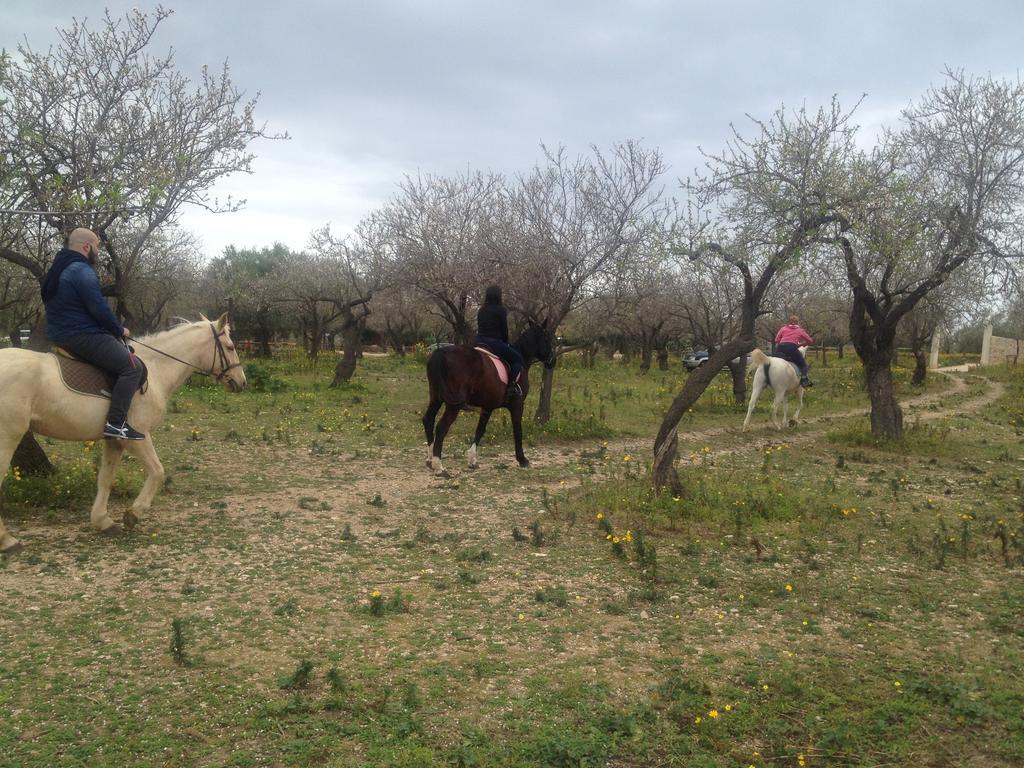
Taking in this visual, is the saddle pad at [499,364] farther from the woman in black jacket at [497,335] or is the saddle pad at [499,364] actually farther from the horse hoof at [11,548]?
the horse hoof at [11,548]

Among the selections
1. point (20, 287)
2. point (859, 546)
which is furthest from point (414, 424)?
point (20, 287)

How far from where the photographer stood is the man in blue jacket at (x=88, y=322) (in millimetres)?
6734

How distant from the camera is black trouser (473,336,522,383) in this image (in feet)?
37.1

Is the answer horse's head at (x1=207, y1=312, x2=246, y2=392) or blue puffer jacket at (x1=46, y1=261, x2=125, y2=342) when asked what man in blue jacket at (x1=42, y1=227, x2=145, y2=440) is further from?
horse's head at (x1=207, y1=312, x2=246, y2=392)

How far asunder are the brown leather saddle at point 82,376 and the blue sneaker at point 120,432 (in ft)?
1.02

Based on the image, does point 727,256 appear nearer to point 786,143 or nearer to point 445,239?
point 786,143

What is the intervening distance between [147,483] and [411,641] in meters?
4.08

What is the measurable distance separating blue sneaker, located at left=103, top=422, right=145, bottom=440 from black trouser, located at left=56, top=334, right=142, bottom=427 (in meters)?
0.04

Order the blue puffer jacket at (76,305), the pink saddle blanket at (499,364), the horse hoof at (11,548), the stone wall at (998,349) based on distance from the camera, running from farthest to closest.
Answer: the stone wall at (998,349)
the pink saddle blanket at (499,364)
the blue puffer jacket at (76,305)
the horse hoof at (11,548)

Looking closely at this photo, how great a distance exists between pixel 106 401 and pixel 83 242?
1529 mm

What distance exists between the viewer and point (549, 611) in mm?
5688

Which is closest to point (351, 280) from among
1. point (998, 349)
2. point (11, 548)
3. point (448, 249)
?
point (448, 249)

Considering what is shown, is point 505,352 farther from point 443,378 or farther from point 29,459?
point 29,459

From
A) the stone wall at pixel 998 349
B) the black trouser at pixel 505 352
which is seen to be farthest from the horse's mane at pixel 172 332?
the stone wall at pixel 998 349
